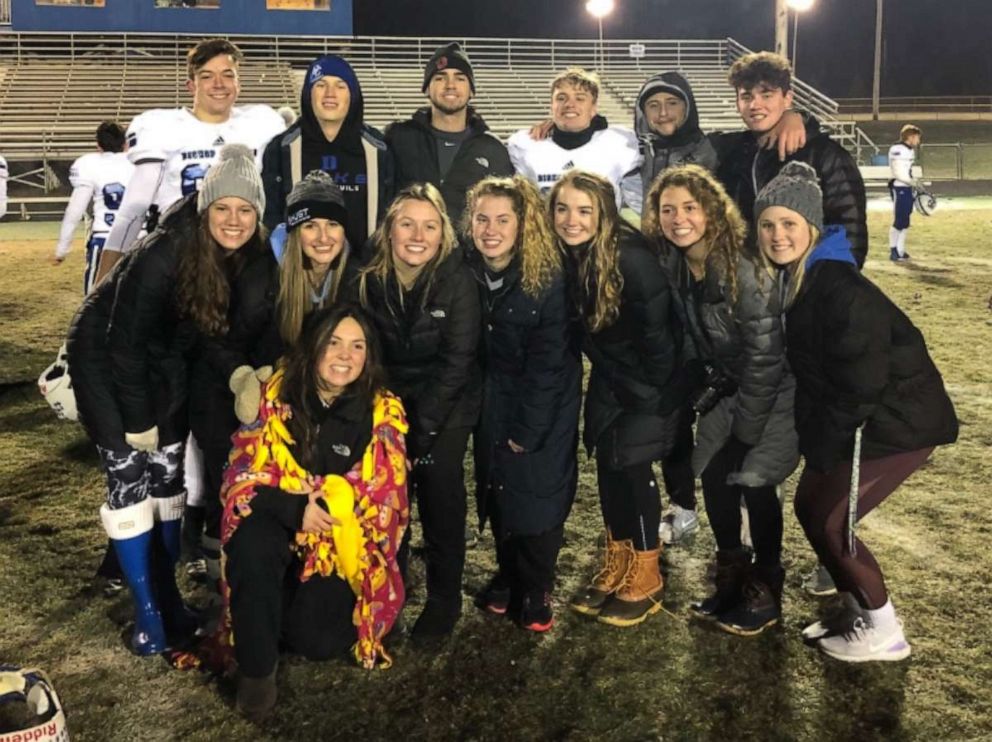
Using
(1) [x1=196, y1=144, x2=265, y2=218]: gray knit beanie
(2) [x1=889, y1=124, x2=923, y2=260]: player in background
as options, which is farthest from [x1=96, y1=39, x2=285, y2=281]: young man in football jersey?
(2) [x1=889, y1=124, x2=923, y2=260]: player in background

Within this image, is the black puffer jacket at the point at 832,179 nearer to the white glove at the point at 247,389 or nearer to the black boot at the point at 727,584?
the black boot at the point at 727,584

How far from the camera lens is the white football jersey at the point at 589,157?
Answer: 192 inches

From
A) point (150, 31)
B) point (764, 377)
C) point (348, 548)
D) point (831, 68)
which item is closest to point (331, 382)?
point (348, 548)

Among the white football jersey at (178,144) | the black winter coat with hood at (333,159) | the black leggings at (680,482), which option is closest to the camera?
the black winter coat with hood at (333,159)

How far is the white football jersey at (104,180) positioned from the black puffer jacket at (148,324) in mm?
4038

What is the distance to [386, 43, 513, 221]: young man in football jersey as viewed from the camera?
15.0 feet

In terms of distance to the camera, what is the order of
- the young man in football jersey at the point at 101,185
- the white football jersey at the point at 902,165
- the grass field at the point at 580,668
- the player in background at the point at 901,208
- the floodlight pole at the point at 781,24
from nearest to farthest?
the grass field at the point at 580,668 → the young man in football jersey at the point at 101,185 → the player in background at the point at 901,208 → the white football jersey at the point at 902,165 → the floodlight pole at the point at 781,24

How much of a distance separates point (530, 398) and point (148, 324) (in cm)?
143

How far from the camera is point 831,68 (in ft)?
232

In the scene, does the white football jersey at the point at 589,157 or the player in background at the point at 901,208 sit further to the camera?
the player in background at the point at 901,208

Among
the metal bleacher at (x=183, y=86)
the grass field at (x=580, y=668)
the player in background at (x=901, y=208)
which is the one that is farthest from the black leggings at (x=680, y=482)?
the metal bleacher at (x=183, y=86)

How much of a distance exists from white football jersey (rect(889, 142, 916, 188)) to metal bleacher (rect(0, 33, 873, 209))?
11.2 meters

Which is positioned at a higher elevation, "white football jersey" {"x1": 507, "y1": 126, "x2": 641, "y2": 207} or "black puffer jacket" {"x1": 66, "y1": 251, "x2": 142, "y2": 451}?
"white football jersey" {"x1": 507, "y1": 126, "x2": 641, "y2": 207}

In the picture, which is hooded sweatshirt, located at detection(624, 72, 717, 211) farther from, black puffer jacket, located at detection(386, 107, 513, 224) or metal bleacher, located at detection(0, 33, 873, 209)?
metal bleacher, located at detection(0, 33, 873, 209)
